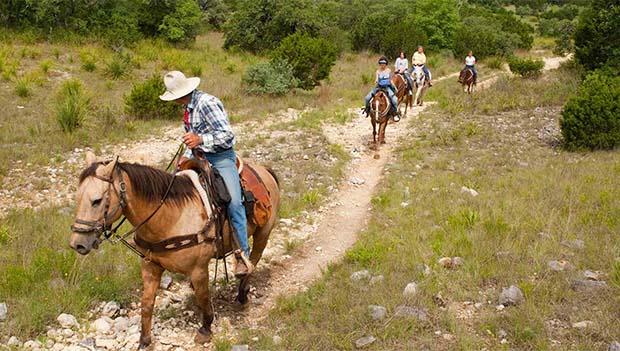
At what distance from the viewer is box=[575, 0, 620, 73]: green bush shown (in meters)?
18.1

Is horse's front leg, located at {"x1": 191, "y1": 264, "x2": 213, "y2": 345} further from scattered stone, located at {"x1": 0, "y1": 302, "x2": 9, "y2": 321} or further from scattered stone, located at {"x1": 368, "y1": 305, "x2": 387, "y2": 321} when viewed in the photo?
scattered stone, located at {"x1": 0, "y1": 302, "x2": 9, "y2": 321}

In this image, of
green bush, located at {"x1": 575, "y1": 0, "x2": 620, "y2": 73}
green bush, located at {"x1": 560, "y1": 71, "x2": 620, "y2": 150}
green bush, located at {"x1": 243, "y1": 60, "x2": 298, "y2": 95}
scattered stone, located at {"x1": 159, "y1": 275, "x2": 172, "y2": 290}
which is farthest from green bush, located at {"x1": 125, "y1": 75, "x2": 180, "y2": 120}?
green bush, located at {"x1": 575, "y1": 0, "x2": 620, "y2": 73}

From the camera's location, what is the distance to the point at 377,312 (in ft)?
17.0

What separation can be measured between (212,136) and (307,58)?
15.7 metres

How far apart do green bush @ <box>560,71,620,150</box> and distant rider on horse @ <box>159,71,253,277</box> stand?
10.0 m

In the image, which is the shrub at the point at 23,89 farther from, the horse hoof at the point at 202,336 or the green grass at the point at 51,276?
the horse hoof at the point at 202,336

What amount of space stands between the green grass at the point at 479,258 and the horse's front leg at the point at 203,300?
16.3 inches

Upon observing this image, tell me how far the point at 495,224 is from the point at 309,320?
132 inches

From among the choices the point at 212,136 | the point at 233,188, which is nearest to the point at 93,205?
the point at 212,136

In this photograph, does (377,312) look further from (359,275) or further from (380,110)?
(380,110)

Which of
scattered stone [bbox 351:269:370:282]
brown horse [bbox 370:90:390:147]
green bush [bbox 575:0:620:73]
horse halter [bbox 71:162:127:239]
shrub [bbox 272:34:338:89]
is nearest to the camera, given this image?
horse halter [bbox 71:162:127:239]

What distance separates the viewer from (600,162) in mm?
10773

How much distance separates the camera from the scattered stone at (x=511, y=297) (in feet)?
17.3

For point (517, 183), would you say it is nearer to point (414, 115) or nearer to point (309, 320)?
point (309, 320)
